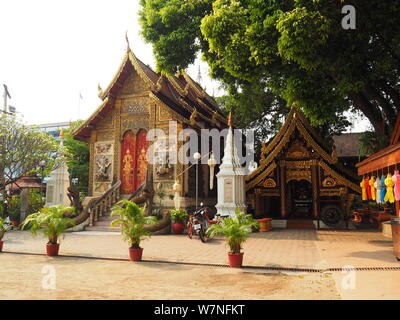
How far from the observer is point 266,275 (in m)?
6.11

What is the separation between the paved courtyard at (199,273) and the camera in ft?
15.5

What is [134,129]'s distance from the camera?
18172mm

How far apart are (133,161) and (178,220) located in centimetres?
570

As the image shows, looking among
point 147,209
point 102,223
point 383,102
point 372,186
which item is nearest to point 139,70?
point 147,209

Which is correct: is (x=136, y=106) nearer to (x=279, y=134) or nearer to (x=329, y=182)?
(x=279, y=134)

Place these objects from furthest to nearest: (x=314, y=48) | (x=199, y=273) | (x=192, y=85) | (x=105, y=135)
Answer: (x=192, y=85), (x=105, y=135), (x=314, y=48), (x=199, y=273)

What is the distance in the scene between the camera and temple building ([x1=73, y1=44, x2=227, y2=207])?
16.9 metres

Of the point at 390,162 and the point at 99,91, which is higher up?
the point at 99,91

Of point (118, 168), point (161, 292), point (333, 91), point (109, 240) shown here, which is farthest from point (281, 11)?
point (118, 168)

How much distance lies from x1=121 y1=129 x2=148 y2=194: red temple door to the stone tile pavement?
21.8ft

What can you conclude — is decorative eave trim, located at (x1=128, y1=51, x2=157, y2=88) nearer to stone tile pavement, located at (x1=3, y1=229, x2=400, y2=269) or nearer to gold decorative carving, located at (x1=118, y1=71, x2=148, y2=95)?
gold decorative carving, located at (x1=118, y1=71, x2=148, y2=95)

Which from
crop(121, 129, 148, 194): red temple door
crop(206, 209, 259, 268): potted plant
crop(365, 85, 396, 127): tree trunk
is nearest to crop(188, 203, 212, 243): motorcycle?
crop(206, 209, 259, 268): potted plant
